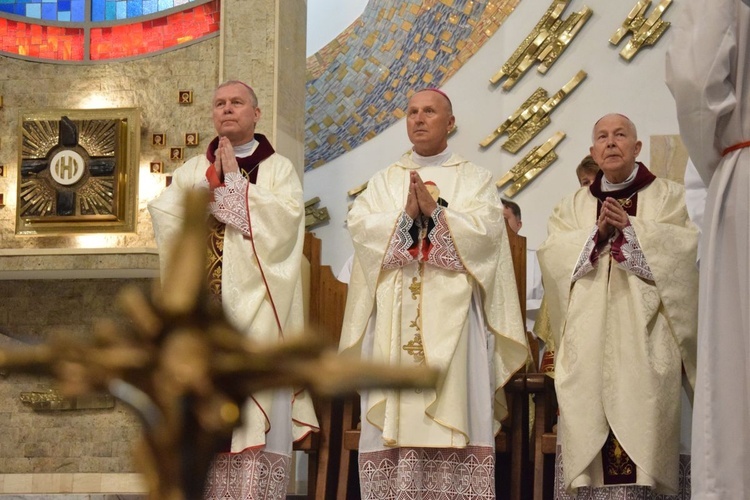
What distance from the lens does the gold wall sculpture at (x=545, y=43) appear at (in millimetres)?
9266

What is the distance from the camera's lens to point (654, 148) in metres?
8.83

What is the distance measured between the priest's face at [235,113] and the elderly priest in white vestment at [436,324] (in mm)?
726

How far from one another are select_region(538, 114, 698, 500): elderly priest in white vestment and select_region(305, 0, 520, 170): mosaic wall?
422 cm

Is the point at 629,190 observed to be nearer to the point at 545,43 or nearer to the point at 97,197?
the point at 97,197

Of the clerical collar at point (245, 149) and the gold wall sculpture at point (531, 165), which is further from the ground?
the gold wall sculpture at point (531, 165)

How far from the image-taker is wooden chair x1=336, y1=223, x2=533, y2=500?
573 cm

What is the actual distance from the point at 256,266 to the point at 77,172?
269 centimetres

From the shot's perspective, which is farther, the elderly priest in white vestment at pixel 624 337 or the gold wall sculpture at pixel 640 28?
the gold wall sculpture at pixel 640 28

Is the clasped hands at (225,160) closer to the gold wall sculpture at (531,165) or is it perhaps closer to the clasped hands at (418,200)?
the clasped hands at (418,200)

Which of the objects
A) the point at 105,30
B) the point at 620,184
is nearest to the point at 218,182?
the point at 620,184

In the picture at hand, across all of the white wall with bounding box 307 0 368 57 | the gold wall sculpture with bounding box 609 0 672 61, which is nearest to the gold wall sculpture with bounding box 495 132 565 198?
the gold wall sculpture with bounding box 609 0 672 61

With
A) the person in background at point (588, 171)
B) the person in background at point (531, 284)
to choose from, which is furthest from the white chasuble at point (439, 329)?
the person in background at point (531, 284)

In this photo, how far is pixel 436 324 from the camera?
536 centimetres

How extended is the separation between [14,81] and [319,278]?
3037 millimetres
